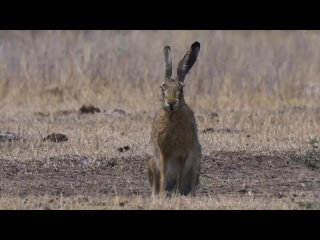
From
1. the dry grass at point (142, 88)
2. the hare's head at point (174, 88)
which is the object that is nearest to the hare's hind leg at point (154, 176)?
the hare's head at point (174, 88)

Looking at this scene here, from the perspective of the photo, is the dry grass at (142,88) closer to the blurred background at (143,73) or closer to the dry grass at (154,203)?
the blurred background at (143,73)

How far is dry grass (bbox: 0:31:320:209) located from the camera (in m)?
12.5

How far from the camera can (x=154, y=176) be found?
9.56 m

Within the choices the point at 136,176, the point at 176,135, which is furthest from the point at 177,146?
the point at 136,176

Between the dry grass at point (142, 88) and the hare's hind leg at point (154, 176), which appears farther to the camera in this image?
the dry grass at point (142, 88)

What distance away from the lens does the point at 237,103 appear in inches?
639

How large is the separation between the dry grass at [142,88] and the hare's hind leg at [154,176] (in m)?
1.82

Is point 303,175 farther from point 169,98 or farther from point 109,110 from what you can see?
point 109,110

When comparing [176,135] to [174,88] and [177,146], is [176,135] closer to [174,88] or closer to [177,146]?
[177,146]

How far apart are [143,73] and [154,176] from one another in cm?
792

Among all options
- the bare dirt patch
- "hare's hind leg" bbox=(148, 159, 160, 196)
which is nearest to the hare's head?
"hare's hind leg" bbox=(148, 159, 160, 196)

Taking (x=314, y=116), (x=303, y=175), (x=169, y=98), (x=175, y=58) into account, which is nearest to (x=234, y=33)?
(x=175, y=58)

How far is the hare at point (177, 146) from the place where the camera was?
936 centimetres
